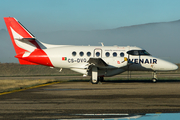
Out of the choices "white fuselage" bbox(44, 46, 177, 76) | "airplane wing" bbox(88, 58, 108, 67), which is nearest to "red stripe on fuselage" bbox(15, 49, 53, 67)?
"white fuselage" bbox(44, 46, 177, 76)

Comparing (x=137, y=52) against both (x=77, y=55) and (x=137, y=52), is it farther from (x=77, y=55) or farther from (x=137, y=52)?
(x=77, y=55)

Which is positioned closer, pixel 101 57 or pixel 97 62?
pixel 97 62

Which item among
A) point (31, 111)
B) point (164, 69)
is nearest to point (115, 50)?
point (164, 69)

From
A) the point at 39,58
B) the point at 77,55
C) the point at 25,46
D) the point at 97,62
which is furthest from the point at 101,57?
the point at 25,46

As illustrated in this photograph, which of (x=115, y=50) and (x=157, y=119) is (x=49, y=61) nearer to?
(x=115, y=50)

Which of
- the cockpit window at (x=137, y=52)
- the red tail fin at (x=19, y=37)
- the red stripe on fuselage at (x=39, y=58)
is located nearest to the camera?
the cockpit window at (x=137, y=52)

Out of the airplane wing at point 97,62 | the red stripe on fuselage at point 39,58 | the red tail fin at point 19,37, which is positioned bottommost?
the airplane wing at point 97,62

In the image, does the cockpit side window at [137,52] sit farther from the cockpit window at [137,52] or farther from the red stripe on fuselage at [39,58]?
the red stripe on fuselage at [39,58]

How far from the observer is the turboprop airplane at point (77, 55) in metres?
22.2

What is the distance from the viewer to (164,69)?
22.4 metres

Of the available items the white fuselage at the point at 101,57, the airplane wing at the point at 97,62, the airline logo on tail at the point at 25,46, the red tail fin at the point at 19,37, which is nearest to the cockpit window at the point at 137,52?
the white fuselage at the point at 101,57

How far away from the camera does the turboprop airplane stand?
22.2 meters

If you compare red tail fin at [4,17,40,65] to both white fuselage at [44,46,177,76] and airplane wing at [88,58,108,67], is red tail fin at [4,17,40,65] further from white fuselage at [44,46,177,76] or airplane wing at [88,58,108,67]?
airplane wing at [88,58,108,67]

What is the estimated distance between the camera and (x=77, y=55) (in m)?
22.6
